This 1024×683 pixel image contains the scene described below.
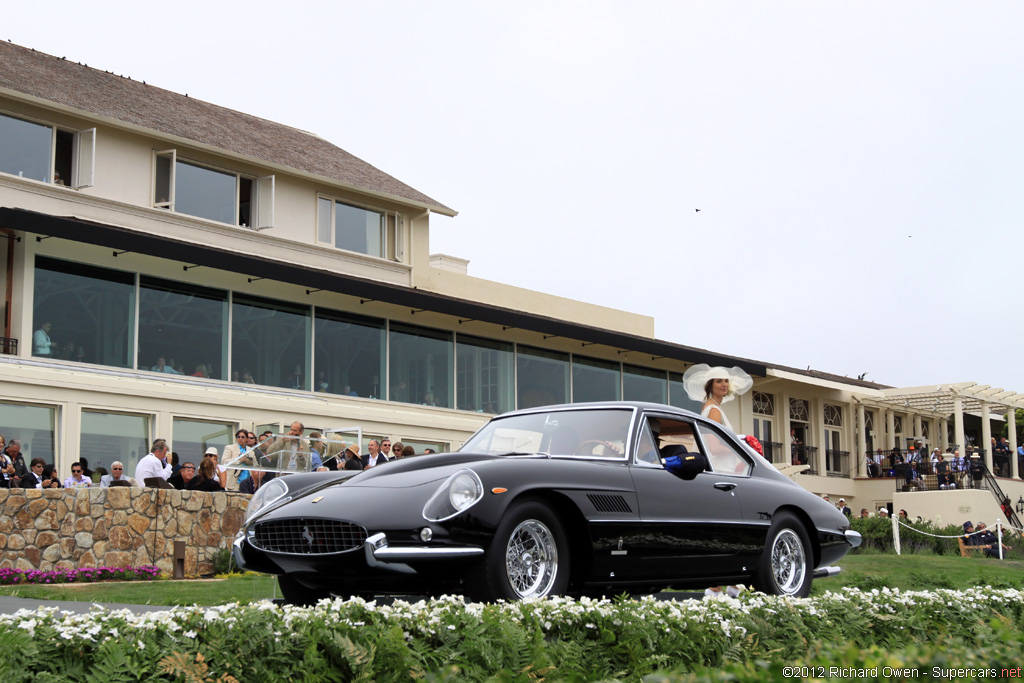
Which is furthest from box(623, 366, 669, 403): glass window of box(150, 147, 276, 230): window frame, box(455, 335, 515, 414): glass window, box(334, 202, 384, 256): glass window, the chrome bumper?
the chrome bumper

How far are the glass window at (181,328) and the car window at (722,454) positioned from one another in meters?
14.1

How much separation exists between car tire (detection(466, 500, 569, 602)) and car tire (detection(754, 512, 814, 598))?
7.30 ft

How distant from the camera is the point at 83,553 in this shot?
45.9ft

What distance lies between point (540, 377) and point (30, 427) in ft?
44.9

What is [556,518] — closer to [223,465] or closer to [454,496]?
[454,496]

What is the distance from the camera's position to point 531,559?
7.09 meters

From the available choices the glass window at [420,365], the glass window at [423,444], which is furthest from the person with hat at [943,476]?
the glass window at [423,444]

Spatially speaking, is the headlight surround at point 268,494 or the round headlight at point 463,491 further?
the headlight surround at point 268,494

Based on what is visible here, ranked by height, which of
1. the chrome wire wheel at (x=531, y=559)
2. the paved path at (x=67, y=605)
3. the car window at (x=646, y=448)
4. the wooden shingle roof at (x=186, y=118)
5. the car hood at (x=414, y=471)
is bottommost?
the paved path at (x=67, y=605)

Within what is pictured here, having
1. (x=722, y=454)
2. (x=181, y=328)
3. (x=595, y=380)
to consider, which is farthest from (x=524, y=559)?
(x=595, y=380)

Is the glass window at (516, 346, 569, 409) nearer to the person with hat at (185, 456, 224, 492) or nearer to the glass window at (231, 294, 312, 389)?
the glass window at (231, 294, 312, 389)

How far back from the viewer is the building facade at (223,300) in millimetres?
19641

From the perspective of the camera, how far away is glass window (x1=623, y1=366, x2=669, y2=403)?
31.7m

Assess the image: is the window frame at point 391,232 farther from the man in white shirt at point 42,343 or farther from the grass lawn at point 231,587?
the grass lawn at point 231,587
